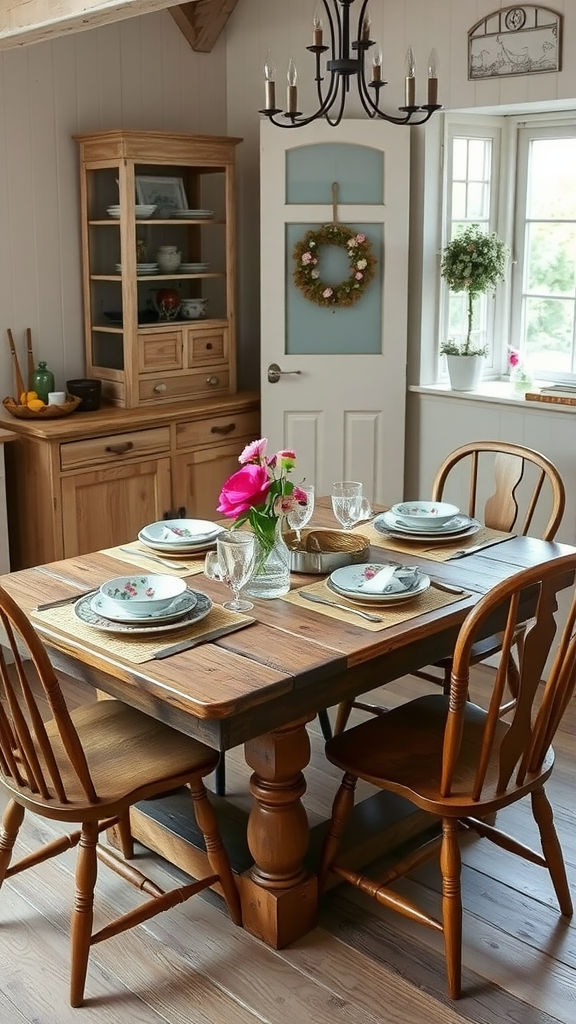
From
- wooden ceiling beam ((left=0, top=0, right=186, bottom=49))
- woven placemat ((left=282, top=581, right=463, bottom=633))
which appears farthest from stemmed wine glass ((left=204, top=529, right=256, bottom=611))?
wooden ceiling beam ((left=0, top=0, right=186, bottom=49))

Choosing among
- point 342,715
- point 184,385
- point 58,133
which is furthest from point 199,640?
point 58,133

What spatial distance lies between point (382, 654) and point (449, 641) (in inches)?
9.7

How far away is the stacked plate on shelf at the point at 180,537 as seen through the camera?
9.00 ft

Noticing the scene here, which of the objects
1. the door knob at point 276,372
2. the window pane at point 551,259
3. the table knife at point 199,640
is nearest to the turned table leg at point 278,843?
the table knife at point 199,640

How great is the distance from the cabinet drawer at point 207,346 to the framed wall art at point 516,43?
144 cm

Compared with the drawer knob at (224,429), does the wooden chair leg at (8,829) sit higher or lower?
lower

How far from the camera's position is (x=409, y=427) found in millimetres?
4387

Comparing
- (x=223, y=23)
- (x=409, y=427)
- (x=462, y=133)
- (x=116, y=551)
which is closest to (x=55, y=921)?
(x=116, y=551)

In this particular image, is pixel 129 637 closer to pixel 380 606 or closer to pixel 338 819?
pixel 380 606

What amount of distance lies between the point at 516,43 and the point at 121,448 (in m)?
2.03

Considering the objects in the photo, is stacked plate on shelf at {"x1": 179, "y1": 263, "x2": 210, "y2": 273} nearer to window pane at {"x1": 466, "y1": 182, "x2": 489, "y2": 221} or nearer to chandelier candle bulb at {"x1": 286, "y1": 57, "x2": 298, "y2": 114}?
window pane at {"x1": 466, "y1": 182, "x2": 489, "y2": 221}

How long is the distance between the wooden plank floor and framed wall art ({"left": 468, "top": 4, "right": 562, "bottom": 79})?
8.54ft

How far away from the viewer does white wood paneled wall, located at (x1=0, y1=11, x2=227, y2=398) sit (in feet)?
13.5

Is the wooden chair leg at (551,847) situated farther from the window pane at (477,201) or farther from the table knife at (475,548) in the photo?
the window pane at (477,201)
